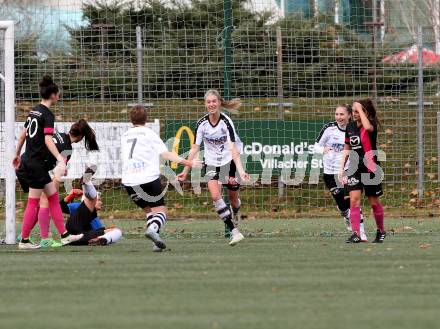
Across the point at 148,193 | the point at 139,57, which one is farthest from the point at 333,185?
the point at 148,193

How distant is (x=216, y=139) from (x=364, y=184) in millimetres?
1982

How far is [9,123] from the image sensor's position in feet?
43.1

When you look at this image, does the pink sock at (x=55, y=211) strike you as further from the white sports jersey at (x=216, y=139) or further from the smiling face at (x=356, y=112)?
the smiling face at (x=356, y=112)

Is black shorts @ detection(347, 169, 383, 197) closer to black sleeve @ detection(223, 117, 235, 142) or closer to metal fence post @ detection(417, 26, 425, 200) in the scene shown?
black sleeve @ detection(223, 117, 235, 142)

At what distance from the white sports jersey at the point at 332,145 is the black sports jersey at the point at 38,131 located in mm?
5175

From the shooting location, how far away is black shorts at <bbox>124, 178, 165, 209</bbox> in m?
11.8

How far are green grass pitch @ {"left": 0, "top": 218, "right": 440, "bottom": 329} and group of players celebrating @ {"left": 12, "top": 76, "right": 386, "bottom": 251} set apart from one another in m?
0.38

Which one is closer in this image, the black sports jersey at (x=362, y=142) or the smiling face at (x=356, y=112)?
the black sports jersey at (x=362, y=142)

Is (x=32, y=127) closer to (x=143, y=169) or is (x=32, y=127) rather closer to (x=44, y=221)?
(x=44, y=221)

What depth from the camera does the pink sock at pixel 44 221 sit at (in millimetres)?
12602

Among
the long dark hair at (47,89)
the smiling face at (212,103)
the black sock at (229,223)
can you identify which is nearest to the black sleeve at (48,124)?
→ the long dark hair at (47,89)

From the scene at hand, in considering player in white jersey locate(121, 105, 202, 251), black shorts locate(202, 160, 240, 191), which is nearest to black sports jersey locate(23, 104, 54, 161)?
player in white jersey locate(121, 105, 202, 251)

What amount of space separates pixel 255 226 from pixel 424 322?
1054cm

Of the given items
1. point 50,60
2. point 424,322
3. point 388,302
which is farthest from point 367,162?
point 50,60
